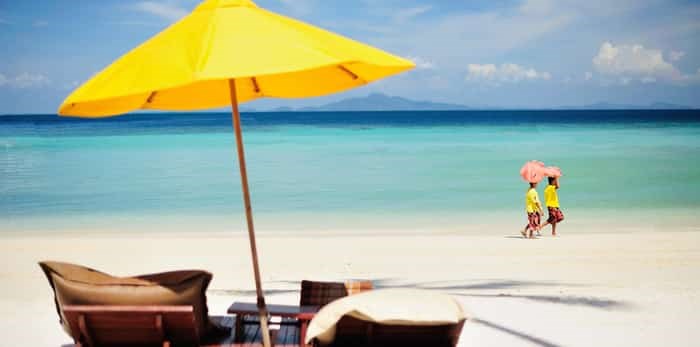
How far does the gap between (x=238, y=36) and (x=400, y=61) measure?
86 cm

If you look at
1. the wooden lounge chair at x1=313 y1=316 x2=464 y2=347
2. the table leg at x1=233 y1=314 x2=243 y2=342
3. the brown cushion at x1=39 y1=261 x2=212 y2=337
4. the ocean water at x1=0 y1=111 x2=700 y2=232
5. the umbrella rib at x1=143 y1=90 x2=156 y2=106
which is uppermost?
the umbrella rib at x1=143 y1=90 x2=156 y2=106

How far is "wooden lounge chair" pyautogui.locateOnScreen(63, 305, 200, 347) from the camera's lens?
131 inches

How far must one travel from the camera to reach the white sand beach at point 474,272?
18.8 ft

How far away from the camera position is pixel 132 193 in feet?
62.2

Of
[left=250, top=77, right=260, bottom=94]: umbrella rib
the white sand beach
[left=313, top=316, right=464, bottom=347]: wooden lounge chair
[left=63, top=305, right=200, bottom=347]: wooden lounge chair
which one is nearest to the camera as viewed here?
[left=313, top=316, right=464, bottom=347]: wooden lounge chair

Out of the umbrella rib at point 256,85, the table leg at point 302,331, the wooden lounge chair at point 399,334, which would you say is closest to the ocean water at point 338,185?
the umbrella rib at point 256,85

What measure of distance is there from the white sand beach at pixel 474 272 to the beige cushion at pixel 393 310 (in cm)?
235

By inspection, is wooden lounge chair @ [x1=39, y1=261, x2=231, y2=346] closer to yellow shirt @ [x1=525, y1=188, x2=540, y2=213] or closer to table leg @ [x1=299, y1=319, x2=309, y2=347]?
table leg @ [x1=299, y1=319, x2=309, y2=347]

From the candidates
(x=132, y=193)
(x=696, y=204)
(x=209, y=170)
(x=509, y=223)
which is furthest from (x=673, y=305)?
(x=209, y=170)

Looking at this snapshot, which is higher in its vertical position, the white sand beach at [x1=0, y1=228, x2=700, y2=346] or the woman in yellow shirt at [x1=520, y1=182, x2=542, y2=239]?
the woman in yellow shirt at [x1=520, y1=182, x2=542, y2=239]

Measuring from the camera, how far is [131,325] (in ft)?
11.2

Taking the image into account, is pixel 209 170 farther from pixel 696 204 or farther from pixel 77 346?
pixel 77 346

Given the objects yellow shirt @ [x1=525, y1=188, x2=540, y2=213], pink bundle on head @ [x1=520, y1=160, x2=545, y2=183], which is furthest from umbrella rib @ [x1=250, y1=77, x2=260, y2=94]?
pink bundle on head @ [x1=520, y1=160, x2=545, y2=183]

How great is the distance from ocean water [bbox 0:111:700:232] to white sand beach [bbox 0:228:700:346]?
6.79 feet
